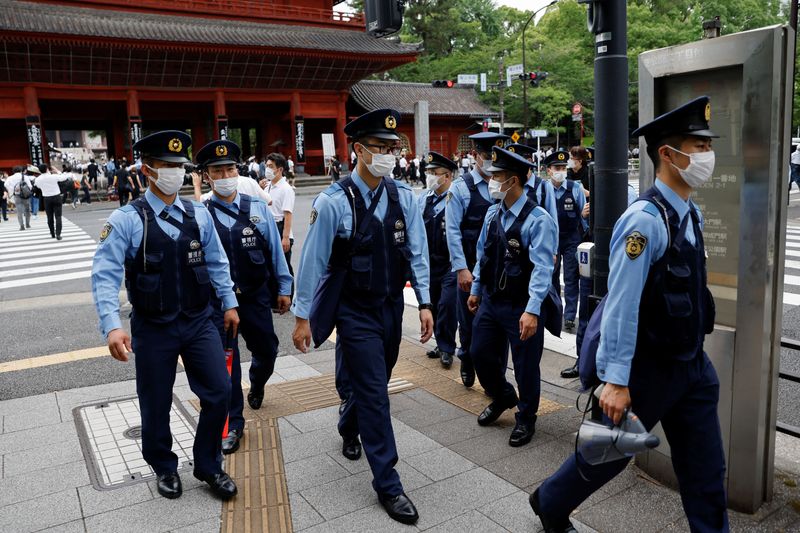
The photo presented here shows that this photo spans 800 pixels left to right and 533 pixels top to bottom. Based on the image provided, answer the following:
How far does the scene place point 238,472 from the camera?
4188 millimetres

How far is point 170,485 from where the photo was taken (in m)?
3.87

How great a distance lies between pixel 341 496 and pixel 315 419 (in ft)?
4.06

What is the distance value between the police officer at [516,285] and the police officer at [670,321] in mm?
1466

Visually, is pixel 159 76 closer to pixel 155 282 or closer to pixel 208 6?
pixel 208 6

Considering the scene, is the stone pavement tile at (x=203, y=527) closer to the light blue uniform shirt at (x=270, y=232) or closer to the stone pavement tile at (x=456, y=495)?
the stone pavement tile at (x=456, y=495)

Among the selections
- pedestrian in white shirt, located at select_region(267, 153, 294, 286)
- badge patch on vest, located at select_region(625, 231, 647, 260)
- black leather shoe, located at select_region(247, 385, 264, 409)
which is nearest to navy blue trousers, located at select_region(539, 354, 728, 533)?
badge patch on vest, located at select_region(625, 231, 647, 260)

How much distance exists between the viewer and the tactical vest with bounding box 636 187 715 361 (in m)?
2.75

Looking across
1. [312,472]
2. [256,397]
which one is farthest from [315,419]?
[312,472]

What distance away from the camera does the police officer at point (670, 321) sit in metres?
2.74

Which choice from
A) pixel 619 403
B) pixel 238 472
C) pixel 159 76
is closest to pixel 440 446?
pixel 238 472

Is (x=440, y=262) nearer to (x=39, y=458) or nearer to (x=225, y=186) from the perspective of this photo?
(x=225, y=186)

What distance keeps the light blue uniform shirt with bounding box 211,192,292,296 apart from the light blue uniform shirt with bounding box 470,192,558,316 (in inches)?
66.8

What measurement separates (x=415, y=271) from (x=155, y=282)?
4.95 ft

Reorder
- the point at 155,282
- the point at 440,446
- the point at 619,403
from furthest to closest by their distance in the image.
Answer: the point at 440,446 → the point at 155,282 → the point at 619,403
